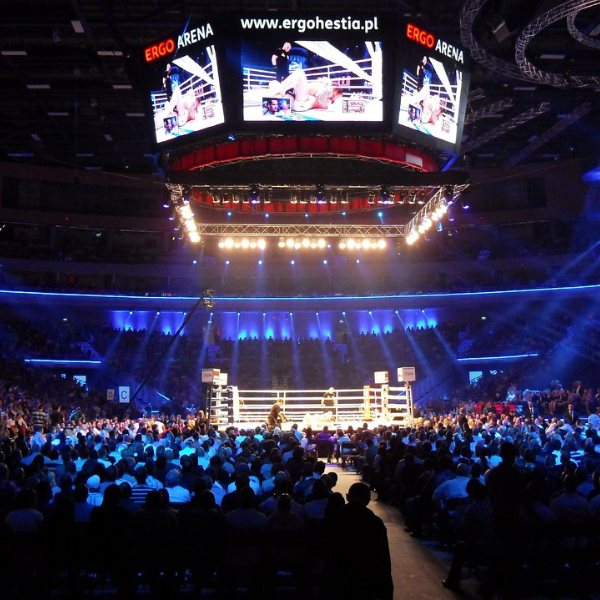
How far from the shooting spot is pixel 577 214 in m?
32.8

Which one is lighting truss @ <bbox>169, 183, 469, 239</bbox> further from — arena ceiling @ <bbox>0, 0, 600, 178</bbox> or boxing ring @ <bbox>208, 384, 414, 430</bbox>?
boxing ring @ <bbox>208, 384, 414, 430</bbox>

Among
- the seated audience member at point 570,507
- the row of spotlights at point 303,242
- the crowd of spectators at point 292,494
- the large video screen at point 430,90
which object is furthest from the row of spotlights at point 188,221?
the seated audience member at point 570,507

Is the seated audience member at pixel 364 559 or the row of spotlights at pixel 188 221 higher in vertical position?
the row of spotlights at pixel 188 221

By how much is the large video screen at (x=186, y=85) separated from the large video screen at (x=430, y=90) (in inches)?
135

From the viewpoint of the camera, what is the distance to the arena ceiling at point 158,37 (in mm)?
15625

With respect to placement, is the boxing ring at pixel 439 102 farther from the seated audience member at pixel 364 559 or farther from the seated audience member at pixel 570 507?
the seated audience member at pixel 364 559

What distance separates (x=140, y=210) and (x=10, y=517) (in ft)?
97.2

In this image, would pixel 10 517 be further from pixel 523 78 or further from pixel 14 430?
pixel 523 78

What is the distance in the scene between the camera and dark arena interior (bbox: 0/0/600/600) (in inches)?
262

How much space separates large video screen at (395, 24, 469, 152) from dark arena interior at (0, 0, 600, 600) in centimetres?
7

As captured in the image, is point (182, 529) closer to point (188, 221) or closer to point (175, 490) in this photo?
point (175, 490)

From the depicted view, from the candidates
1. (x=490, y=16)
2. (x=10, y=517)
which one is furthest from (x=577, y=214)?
(x=10, y=517)

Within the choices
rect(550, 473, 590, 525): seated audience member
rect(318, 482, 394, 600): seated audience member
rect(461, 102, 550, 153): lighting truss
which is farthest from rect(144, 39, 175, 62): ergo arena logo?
rect(461, 102, 550, 153): lighting truss

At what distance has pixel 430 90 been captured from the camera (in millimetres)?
13320
